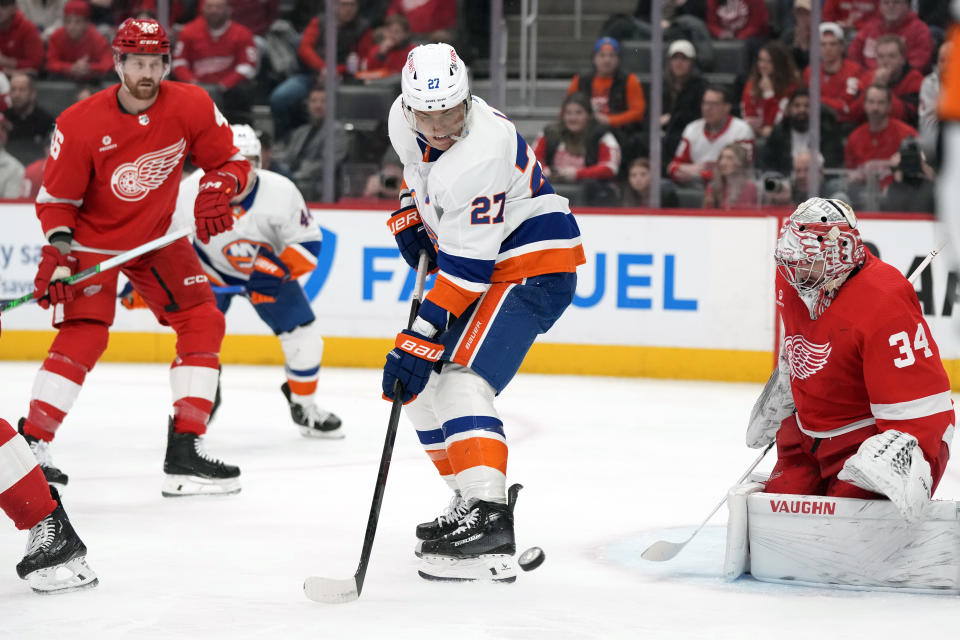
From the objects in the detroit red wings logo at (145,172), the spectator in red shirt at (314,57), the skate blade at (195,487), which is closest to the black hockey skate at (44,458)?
the skate blade at (195,487)

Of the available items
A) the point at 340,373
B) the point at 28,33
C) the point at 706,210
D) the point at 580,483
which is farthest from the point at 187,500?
the point at 28,33

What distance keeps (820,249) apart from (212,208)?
1.68 m

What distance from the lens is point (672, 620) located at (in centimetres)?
244

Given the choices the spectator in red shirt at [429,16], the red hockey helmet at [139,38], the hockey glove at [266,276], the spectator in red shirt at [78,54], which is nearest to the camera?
the red hockey helmet at [139,38]

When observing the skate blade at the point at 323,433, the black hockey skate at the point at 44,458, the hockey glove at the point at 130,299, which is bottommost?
the skate blade at the point at 323,433

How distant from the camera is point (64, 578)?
2609 millimetres

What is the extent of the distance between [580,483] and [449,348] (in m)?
1.24

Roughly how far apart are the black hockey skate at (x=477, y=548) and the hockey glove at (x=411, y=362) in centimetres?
27

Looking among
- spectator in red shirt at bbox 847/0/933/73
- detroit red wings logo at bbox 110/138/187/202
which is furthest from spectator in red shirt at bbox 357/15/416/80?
detroit red wings logo at bbox 110/138/187/202

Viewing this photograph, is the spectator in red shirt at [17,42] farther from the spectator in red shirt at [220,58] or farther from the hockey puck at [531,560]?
the hockey puck at [531,560]

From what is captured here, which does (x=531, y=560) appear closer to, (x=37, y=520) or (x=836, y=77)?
(x=37, y=520)

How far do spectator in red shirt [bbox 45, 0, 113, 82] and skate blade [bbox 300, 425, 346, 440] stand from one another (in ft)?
10.6

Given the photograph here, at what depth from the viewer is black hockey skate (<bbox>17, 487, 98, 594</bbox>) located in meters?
2.51

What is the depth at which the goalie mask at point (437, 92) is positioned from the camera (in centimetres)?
255
